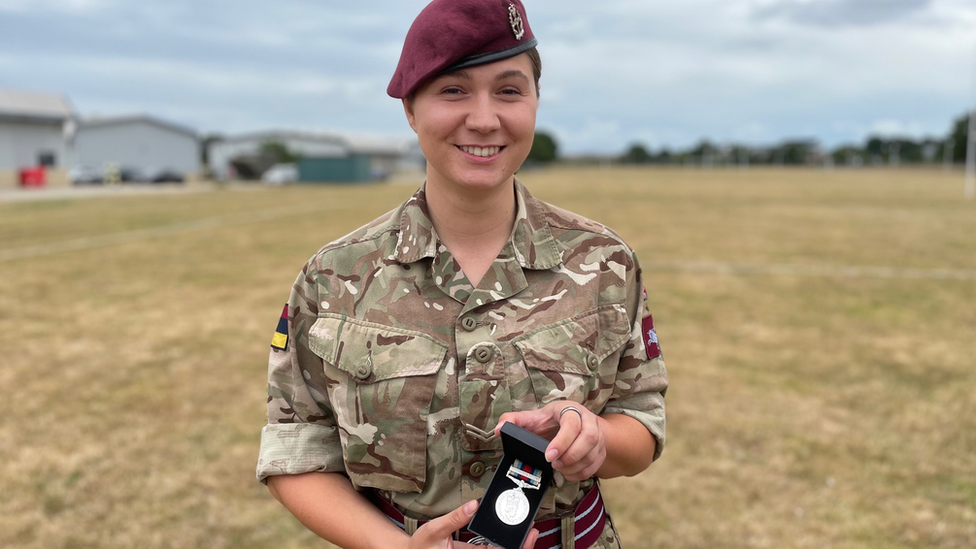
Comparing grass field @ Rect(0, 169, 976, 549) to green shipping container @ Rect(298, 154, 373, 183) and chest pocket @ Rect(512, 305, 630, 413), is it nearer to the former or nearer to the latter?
chest pocket @ Rect(512, 305, 630, 413)

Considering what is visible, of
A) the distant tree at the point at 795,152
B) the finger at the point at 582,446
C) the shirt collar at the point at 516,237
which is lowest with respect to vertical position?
the finger at the point at 582,446

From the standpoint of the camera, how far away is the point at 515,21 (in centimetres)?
131

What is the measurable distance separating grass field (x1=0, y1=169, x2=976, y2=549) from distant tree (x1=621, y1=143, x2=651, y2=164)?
106159mm

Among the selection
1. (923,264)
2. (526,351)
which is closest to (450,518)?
(526,351)

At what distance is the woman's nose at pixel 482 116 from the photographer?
4.29ft

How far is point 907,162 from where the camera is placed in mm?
93250

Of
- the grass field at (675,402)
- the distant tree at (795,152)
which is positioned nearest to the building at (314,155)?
the grass field at (675,402)

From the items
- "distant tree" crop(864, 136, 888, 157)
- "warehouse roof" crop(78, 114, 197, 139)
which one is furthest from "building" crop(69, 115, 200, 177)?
"distant tree" crop(864, 136, 888, 157)

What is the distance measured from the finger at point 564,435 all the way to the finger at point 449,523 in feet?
0.57

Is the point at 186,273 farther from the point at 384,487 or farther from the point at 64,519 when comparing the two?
the point at 384,487

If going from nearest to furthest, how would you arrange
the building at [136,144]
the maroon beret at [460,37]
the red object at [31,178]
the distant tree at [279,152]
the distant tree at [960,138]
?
the maroon beret at [460,37] < the red object at [31,178] < the building at [136,144] < the distant tree at [279,152] < the distant tree at [960,138]

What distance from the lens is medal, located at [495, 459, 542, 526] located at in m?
1.24

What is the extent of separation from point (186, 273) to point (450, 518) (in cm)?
1003

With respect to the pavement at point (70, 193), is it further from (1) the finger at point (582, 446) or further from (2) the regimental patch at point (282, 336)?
(1) the finger at point (582, 446)
